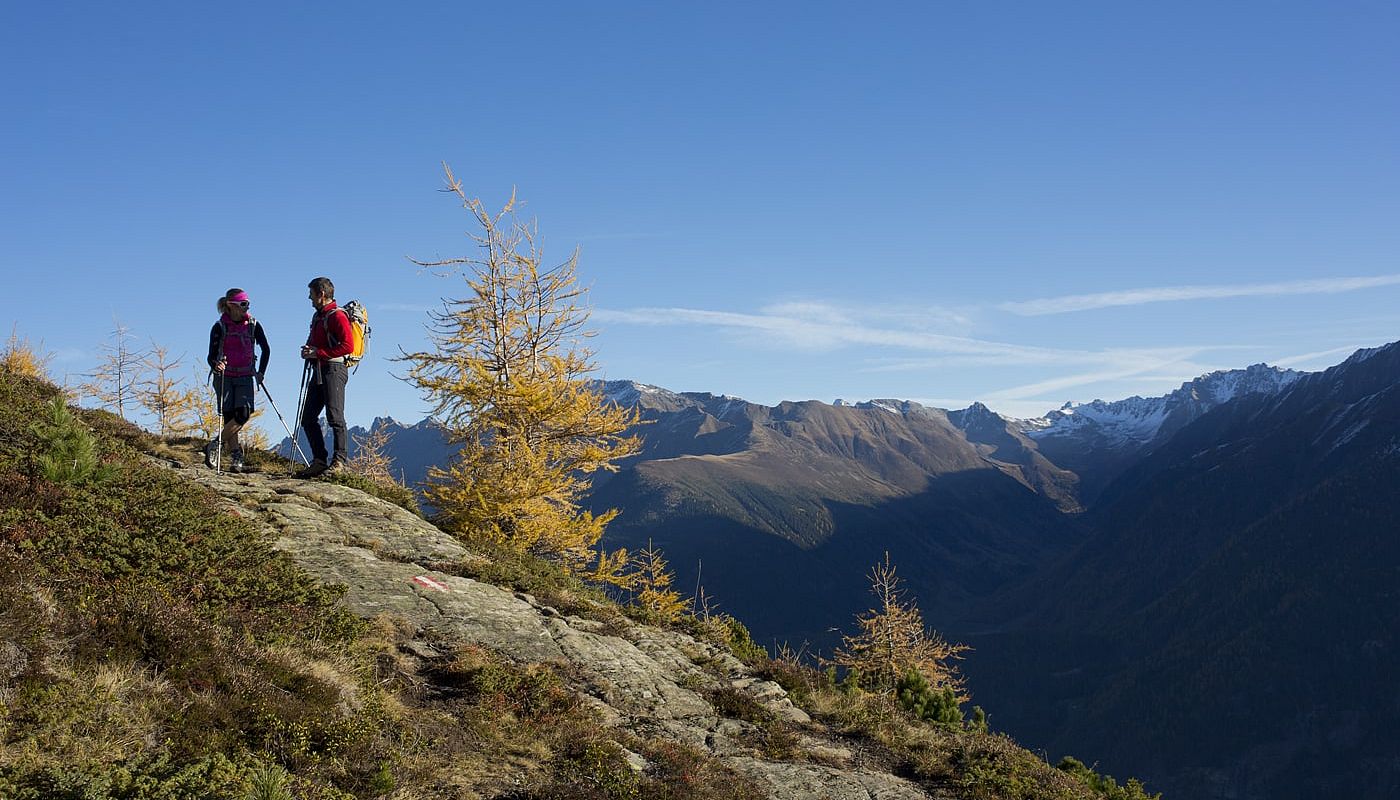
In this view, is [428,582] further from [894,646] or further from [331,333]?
[894,646]

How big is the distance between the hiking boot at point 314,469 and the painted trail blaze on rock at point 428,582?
5.18 meters

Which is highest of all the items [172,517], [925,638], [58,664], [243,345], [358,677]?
[243,345]

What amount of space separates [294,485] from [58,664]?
921 centimetres

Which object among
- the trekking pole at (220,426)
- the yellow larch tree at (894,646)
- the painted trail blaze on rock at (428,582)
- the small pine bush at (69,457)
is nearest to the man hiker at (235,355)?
the trekking pole at (220,426)

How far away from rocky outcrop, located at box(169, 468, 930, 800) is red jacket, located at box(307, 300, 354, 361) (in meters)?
2.42

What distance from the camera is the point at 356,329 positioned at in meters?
14.4

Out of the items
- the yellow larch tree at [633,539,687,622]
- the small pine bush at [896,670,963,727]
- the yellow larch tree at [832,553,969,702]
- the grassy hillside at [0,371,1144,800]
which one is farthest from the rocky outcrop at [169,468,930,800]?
the yellow larch tree at [832,553,969,702]

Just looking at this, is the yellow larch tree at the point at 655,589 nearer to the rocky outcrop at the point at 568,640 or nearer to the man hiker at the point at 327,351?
the rocky outcrop at the point at 568,640

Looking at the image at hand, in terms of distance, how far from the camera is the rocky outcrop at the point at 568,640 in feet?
29.6

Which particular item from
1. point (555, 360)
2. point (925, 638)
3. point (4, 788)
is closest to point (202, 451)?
point (555, 360)

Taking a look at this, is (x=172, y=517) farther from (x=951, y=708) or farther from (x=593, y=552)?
(x=951, y=708)

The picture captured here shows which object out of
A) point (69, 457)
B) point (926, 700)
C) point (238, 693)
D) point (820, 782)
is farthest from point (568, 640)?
point (926, 700)

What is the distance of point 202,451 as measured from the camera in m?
16.2

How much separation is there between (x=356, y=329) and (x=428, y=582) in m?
5.53
